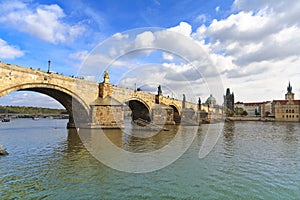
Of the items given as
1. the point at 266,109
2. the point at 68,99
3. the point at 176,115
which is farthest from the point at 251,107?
the point at 68,99

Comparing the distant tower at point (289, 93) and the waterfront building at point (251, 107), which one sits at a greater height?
the distant tower at point (289, 93)

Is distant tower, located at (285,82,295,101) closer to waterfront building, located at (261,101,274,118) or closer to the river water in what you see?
waterfront building, located at (261,101,274,118)

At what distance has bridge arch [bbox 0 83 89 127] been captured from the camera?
2286cm

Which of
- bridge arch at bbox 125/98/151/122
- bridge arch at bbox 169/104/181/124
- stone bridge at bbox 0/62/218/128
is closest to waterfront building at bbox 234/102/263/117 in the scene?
bridge arch at bbox 169/104/181/124

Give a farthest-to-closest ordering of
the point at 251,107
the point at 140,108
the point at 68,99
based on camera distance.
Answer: the point at 251,107 < the point at 140,108 < the point at 68,99

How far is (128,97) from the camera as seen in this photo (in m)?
36.9

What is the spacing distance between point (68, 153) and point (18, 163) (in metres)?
3.21

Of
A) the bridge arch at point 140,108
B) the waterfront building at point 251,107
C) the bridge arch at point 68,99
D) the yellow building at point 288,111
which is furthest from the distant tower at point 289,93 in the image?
the bridge arch at point 68,99

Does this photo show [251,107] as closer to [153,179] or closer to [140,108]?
[140,108]

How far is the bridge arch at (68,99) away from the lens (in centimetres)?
2286

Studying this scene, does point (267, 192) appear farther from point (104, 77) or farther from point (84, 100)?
point (104, 77)

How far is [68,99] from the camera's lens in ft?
91.5

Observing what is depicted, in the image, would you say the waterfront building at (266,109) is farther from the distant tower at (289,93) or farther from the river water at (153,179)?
the river water at (153,179)

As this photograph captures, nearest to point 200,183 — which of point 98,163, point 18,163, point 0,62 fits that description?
point 98,163
